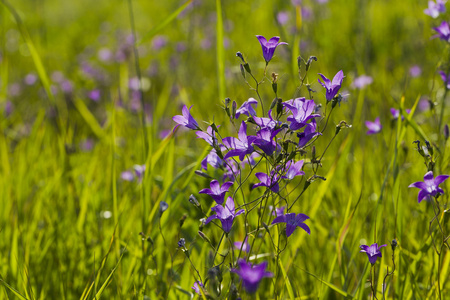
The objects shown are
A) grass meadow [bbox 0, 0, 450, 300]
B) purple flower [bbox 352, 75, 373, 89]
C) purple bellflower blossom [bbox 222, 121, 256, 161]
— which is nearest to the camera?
purple bellflower blossom [bbox 222, 121, 256, 161]

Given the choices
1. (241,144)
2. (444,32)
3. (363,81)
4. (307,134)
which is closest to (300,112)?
(307,134)

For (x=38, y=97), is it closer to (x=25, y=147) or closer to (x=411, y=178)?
(x=25, y=147)

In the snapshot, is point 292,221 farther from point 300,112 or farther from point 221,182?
point 221,182

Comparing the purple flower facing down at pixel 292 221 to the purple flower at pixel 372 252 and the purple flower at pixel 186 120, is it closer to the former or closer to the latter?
the purple flower at pixel 372 252

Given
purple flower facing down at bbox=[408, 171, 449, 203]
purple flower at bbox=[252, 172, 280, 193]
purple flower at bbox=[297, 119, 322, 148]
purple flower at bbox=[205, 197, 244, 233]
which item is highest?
purple flower facing down at bbox=[408, 171, 449, 203]

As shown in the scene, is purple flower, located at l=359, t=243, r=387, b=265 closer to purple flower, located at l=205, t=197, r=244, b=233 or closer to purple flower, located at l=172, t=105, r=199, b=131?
purple flower, located at l=205, t=197, r=244, b=233

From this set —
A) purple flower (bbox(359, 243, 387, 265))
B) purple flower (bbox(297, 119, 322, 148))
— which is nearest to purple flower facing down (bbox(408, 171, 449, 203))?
purple flower (bbox(359, 243, 387, 265))
